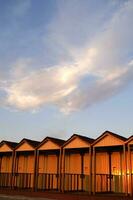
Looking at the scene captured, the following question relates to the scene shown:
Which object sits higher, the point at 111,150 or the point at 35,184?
the point at 111,150

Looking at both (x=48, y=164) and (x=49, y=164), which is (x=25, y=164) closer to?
(x=48, y=164)

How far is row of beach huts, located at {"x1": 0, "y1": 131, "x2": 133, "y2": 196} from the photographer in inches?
978

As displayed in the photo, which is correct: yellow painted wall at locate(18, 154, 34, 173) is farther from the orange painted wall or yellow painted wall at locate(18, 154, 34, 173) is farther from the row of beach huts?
the orange painted wall

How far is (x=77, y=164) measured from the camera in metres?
30.4

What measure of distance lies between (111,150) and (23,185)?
9296 millimetres

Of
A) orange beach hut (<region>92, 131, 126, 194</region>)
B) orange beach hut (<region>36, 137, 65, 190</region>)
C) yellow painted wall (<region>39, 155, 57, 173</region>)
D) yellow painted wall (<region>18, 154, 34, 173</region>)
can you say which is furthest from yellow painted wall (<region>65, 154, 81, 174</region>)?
yellow painted wall (<region>18, 154, 34, 173</region>)

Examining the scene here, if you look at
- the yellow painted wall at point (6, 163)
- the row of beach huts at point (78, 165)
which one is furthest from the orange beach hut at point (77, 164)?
the yellow painted wall at point (6, 163)

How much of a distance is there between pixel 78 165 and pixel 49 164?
138 inches

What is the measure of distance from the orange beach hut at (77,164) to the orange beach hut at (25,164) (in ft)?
10.9

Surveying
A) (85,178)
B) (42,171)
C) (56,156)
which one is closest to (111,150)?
(85,178)

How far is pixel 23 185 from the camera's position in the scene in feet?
102

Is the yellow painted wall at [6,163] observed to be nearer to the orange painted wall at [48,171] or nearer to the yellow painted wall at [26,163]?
the yellow painted wall at [26,163]

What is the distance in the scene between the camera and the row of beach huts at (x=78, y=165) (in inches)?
978

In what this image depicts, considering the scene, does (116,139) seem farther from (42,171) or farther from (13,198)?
(42,171)
